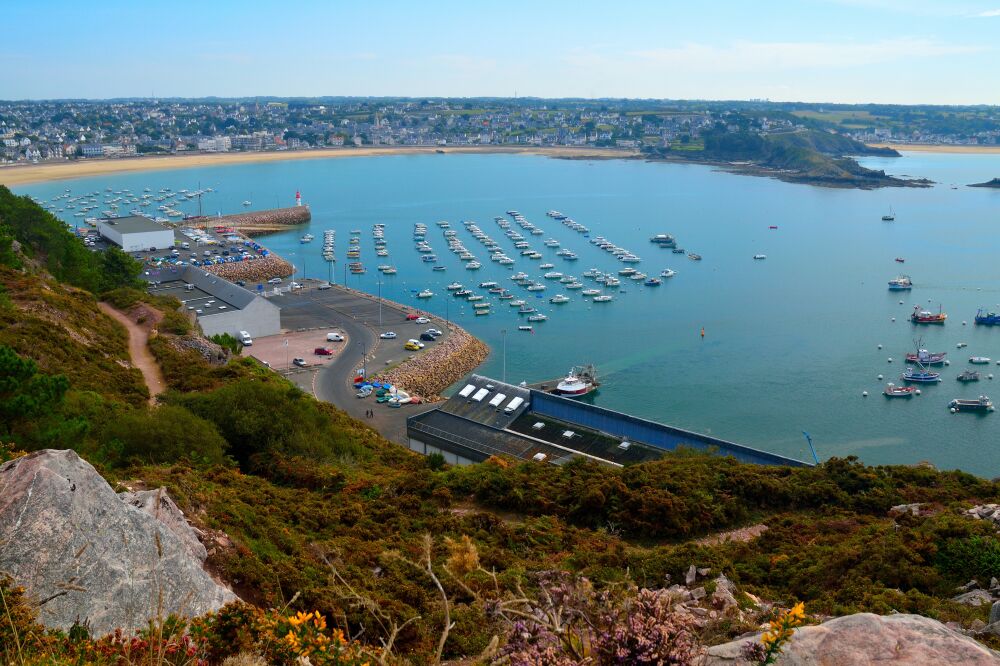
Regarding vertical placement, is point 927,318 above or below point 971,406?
above

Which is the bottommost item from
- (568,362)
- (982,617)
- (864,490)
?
(568,362)

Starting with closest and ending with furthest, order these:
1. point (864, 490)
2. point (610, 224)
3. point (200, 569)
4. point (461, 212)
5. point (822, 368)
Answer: point (200, 569), point (864, 490), point (822, 368), point (610, 224), point (461, 212)

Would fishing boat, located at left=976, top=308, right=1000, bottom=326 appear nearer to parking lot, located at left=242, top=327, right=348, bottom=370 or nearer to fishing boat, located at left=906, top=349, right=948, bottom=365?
fishing boat, located at left=906, top=349, right=948, bottom=365

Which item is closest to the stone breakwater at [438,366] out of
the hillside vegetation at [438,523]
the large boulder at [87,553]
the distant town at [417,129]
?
the hillside vegetation at [438,523]

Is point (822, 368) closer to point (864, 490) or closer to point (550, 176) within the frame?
point (864, 490)

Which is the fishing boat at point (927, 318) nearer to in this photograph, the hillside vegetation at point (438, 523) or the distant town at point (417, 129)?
the hillside vegetation at point (438, 523)

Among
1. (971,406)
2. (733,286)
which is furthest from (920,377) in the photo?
(733,286)

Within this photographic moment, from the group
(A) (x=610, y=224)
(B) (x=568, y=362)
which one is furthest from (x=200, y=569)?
(A) (x=610, y=224)

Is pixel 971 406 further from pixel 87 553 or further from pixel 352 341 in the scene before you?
pixel 87 553
